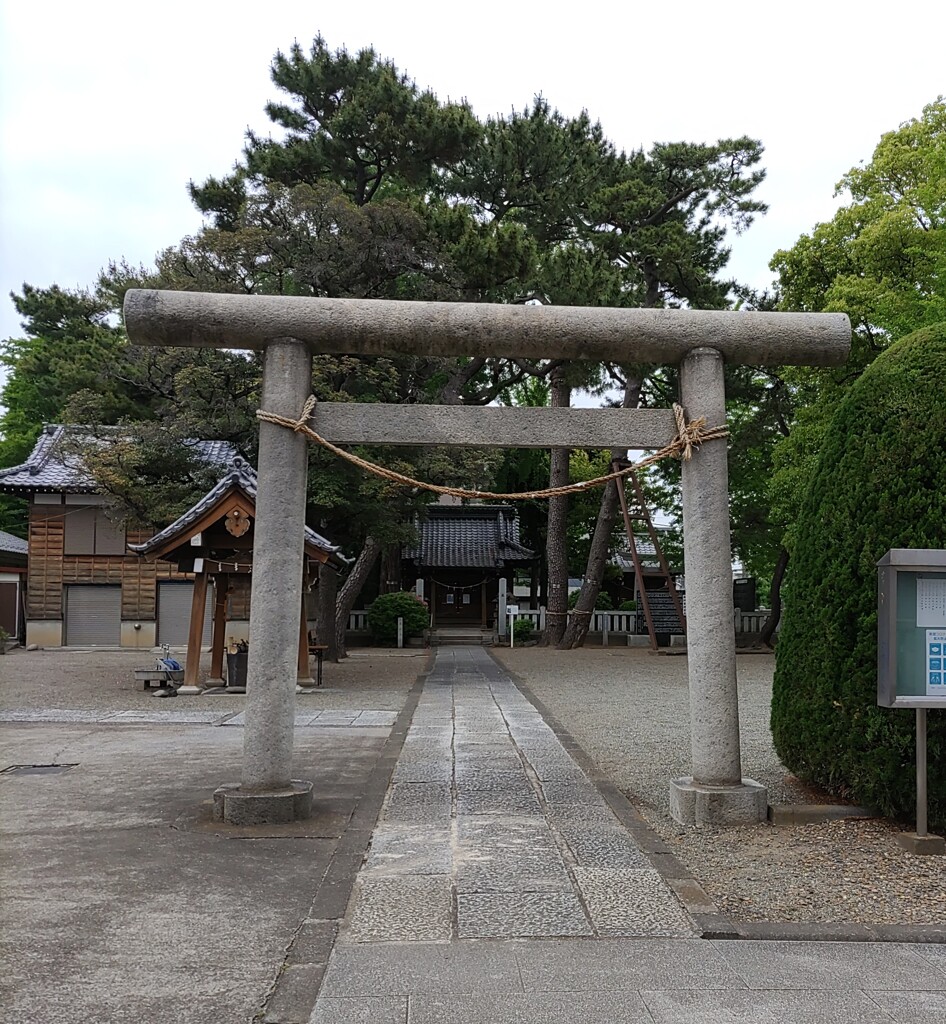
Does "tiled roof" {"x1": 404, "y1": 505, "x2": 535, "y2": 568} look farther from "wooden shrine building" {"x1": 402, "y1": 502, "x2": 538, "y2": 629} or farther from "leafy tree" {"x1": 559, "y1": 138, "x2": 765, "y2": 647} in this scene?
"leafy tree" {"x1": 559, "y1": 138, "x2": 765, "y2": 647}

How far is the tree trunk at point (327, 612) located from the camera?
2197 centimetres

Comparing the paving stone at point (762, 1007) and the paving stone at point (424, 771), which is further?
the paving stone at point (424, 771)

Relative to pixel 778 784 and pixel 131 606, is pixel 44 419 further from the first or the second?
pixel 778 784

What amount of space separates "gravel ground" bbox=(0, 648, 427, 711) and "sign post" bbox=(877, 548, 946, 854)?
8.92 meters

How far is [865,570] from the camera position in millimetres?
6246

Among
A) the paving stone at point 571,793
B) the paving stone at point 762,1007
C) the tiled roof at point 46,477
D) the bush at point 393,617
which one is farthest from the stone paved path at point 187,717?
the bush at point 393,617

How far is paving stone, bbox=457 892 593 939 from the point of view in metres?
4.27

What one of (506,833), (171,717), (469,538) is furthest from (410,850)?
(469,538)

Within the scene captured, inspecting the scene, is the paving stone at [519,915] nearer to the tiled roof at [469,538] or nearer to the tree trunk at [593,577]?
the tree trunk at [593,577]

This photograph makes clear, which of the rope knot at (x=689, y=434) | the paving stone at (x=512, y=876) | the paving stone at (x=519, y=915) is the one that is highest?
the rope knot at (x=689, y=434)

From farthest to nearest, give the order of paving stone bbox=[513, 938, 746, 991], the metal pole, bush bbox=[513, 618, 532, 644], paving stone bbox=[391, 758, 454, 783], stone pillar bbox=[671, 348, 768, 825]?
bush bbox=[513, 618, 532, 644], paving stone bbox=[391, 758, 454, 783], stone pillar bbox=[671, 348, 768, 825], the metal pole, paving stone bbox=[513, 938, 746, 991]

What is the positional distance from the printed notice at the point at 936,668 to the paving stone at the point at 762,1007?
254 centimetres

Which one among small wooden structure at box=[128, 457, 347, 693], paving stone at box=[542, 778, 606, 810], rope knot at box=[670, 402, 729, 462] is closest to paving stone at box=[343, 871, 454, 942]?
paving stone at box=[542, 778, 606, 810]

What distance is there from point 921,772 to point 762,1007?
2.74m
